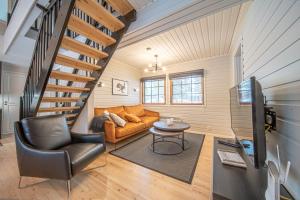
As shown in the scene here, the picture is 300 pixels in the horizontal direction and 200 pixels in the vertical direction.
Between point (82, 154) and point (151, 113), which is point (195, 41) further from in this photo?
point (82, 154)

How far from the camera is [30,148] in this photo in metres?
1.47

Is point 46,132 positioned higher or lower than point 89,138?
higher

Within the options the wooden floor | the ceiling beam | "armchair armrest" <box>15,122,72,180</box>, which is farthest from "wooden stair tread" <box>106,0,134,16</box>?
the wooden floor

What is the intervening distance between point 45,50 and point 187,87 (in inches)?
157

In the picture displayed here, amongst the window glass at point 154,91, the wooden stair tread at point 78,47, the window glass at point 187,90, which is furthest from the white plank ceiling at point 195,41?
the wooden stair tread at point 78,47

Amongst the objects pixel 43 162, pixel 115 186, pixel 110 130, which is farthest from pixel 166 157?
pixel 43 162

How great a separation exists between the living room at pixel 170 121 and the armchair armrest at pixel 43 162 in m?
0.01

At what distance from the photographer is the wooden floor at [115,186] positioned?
1.44 m

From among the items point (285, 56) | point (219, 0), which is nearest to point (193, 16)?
point (219, 0)

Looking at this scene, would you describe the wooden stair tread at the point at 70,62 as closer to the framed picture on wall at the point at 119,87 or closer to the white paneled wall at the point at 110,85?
the white paneled wall at the point at 110,85

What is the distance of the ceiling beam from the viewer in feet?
4.98

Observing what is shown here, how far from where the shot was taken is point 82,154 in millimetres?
1598

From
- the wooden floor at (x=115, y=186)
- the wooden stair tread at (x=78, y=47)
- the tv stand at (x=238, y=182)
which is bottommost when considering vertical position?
the wooden floor at (x=115, y=186)

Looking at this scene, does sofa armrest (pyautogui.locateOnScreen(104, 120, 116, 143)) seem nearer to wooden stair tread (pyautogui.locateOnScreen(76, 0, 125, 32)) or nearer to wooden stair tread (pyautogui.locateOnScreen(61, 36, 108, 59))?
wooden stair tread (pyautogui.locateOnScreen(61, 36, 108, 59))
